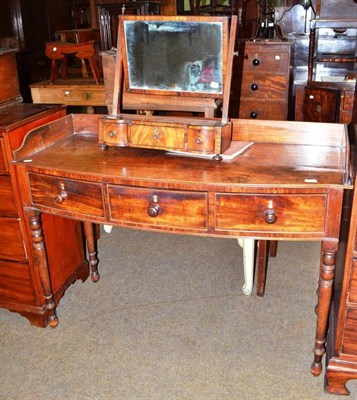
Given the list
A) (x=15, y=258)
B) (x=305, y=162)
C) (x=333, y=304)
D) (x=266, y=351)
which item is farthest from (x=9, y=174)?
(x=333, y=304)

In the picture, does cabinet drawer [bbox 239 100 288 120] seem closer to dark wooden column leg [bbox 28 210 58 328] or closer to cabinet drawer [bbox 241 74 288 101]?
cabinet drawer [bbox 241 74 288 101]

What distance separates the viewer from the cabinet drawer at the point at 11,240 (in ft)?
7.55

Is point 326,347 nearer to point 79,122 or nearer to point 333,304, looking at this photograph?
point 333,304

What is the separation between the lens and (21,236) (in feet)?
7.61

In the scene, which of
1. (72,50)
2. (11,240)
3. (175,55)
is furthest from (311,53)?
(11,240)

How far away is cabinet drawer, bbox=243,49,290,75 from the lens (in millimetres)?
3971

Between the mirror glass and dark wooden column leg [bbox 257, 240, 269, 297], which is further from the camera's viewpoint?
dark wooden column leg [bbox 257, 240, 269, 297]

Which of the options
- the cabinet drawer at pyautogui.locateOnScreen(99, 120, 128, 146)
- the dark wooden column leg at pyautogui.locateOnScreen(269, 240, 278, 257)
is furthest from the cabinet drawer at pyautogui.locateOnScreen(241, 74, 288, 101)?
the cabinet drawer at pyautogui.locateOnScreen(99, 120, 128, 146)

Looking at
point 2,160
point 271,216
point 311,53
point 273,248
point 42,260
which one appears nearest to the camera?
point 271,216

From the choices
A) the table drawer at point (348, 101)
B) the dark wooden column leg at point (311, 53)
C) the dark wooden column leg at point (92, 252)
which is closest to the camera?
the dark wooden column leg at point (92, 252)

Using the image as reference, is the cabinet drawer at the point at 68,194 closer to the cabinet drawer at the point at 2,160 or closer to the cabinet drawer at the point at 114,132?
the cabinet drawer at the point at 2,160

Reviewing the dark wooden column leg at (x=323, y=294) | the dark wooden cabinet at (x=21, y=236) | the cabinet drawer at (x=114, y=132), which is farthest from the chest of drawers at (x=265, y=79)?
the dark wooden column leg at (x=323, y=294)

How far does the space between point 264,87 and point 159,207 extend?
2510 millimetres

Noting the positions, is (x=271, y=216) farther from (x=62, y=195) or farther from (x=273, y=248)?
(x=273, y=248)
